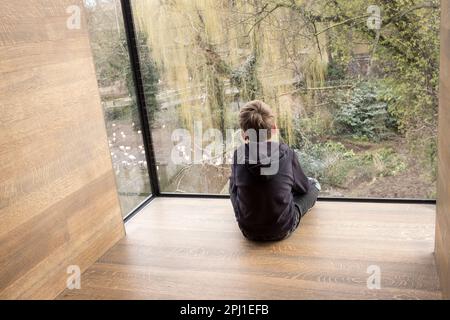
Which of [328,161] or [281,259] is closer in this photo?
[281,259]

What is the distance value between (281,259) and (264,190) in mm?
338

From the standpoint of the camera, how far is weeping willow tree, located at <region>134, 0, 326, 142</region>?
2359 millimetres

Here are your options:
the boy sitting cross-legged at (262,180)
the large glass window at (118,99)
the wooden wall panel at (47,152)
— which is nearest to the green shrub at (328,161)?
the boy sitting cross-legged at (262,180)

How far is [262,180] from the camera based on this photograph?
2061mm

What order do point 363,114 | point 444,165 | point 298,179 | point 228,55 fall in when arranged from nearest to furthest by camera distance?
point 444,165, point 298,179, point 363,114, point 228,55

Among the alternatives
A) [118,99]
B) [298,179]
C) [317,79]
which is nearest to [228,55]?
[317,79]

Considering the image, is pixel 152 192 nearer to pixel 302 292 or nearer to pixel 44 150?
pixel 44 150

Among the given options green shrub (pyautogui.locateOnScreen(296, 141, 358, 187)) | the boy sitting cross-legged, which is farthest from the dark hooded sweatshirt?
green shrub (pyautogui.locateOnScreen(296, 141, 358, 187))

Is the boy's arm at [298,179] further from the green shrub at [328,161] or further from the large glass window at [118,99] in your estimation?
the large glass window at [118,99]

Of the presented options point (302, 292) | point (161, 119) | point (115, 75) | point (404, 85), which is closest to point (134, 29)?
point (115, 75)

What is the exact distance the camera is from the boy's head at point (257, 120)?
2105mm

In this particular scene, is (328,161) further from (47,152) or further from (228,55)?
(47,152)
